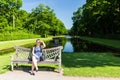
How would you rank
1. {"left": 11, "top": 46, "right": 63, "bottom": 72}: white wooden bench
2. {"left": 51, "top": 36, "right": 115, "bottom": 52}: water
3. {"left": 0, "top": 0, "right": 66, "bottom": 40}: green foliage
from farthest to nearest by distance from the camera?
{"left": 0, "top": 0, "right": 66, "bottom": 40}: green foliage → {"left": 51, "top": 36, "right": 115, "bottom": 52}: water → {"left": 11, "top": 46, "right": 63, "bottom": 72}: white wooden bench

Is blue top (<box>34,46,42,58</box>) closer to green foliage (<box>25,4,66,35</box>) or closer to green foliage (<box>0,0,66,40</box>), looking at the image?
green foliage (<box>0,0,66,40</box>)

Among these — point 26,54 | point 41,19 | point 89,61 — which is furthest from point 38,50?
point 41,19

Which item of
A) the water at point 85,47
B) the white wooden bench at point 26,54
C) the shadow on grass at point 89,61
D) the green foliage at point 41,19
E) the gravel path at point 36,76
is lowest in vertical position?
the water at point 85,47

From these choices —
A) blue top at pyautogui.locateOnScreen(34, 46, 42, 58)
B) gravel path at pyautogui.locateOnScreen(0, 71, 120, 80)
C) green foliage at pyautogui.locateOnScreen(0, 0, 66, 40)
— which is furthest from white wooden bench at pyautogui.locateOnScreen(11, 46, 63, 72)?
green foliage at pyautogui.locateOnScreen(0, 0, 66, 40)

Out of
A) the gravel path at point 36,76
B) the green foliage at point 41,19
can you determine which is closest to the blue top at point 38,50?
the gravel path at point 36,76

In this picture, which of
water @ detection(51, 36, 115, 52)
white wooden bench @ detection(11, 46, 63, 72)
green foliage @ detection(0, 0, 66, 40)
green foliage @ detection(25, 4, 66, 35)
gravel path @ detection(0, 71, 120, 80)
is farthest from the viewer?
green foliage @ detection(25, 4, 66, 35)

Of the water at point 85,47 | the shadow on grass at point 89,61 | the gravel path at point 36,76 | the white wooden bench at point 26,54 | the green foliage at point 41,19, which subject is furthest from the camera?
the green foliage at point 41,19

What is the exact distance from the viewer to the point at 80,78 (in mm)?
10336

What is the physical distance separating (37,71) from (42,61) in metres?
0.49

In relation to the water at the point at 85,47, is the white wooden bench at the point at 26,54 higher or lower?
higher

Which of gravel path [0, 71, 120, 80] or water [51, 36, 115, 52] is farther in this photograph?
water [51, 36, 115, 52]

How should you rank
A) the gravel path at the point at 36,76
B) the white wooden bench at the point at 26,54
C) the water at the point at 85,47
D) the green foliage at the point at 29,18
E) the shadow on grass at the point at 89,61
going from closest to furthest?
the gravel path at the point at 36,76
the white wooden bench at the point at 26,54
the shadow on grass at the point at 89,61
the water at the point at 85,47
the green foliage at the point at 29,18

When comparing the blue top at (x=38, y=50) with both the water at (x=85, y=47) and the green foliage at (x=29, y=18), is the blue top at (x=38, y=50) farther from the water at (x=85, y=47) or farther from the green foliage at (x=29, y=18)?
the green foliage at (x=29, y=18)

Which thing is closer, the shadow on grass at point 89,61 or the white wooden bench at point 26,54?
the white wooden bench at point 26,54
